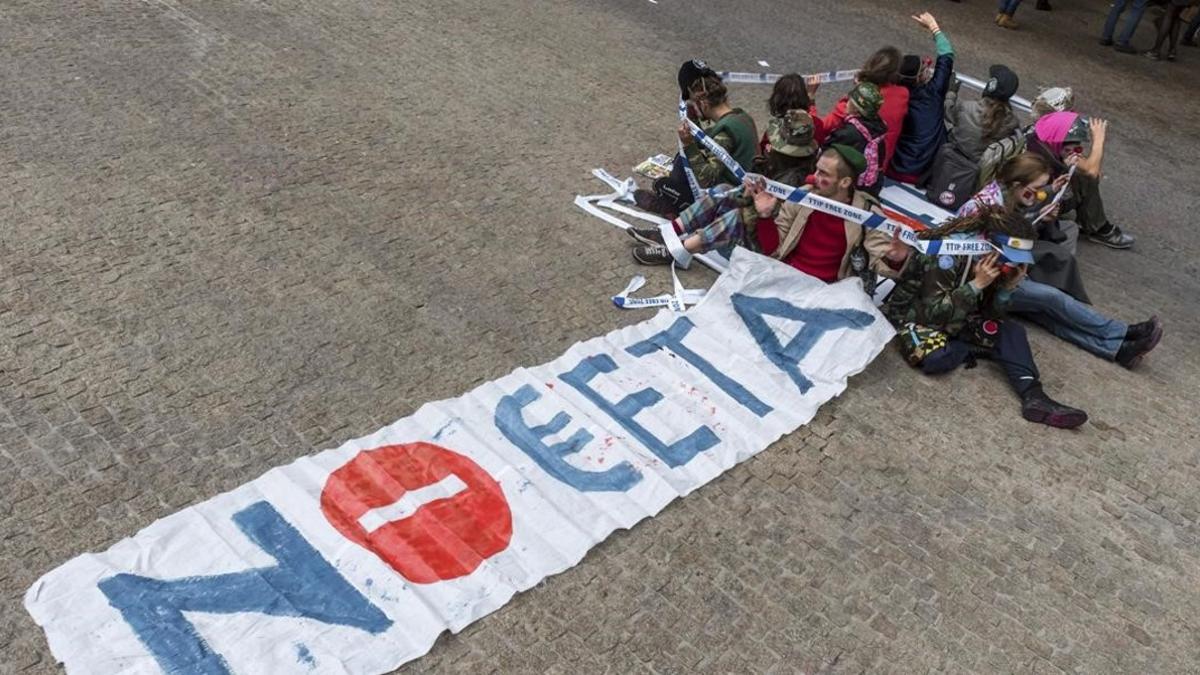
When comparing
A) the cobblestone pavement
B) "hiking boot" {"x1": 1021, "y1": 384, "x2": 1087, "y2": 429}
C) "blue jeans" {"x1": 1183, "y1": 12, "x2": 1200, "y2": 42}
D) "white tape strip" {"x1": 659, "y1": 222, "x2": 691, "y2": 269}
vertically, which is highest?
"blue jeans" {"x1": 1183, "y1": 12, "x2": 1200, "y2": 42}

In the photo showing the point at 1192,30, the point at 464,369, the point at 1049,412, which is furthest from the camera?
the point at 1192,30

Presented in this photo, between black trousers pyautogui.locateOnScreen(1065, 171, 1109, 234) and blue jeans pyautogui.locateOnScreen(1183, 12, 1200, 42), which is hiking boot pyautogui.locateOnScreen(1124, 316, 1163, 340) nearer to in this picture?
black trousers pyautogui.locateOnScreen(1065, 171, 1109, 234)

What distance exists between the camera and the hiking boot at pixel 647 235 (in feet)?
19.2

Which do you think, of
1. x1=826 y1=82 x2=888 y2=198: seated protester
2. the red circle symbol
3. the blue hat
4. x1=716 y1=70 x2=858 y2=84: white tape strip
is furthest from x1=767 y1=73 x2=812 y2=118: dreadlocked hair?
the red circle symbol

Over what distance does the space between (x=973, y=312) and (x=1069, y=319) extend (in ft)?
2.66

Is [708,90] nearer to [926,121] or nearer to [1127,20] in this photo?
[926,121]

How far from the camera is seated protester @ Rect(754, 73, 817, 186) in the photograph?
5820mm

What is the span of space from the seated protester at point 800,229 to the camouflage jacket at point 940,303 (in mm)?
141

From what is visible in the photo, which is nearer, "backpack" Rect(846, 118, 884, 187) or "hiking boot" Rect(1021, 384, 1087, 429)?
"hiking boot" Rect(1021, 384, 1087, 429)

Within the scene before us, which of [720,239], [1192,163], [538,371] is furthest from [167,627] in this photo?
[1192,163]

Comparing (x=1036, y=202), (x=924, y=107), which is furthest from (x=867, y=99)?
(x=1036, y=202)

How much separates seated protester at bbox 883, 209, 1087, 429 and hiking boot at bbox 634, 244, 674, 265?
133 cm

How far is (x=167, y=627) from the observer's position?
313 cm

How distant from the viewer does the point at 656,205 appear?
632 centimetres
